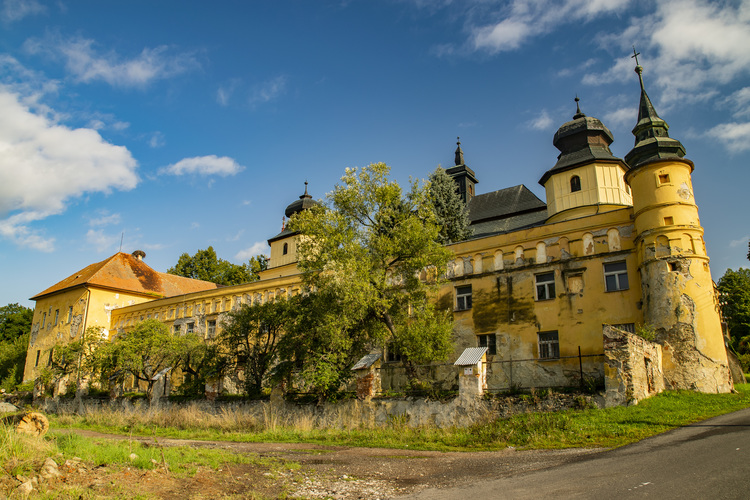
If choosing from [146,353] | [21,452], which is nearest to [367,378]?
[21,452]

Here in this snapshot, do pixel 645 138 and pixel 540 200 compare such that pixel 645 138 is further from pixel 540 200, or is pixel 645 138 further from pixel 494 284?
pixel 540 200

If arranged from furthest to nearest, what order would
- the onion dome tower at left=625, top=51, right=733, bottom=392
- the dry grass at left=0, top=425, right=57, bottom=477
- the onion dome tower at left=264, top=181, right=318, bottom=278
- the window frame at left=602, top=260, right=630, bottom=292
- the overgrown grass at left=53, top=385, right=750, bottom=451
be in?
the onion dome tower at left=264, top=181, right=318, bottom=278 < the window frame at left=602, top=260, right=630, bottom=292 < the onion dome tower at left=625, top=51, right=733, bottom=392 < the overgrown grass at left=53, top=385, right=750, bottom=451 < the dry grass at left=0, top=425, right=57, bottom=477

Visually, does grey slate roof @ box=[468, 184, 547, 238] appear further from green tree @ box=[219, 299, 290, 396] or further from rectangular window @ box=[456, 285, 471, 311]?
green tree @ box=[219, 299, 290, 396]

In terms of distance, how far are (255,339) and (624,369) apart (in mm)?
13744

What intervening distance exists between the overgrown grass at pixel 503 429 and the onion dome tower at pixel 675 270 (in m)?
0.93

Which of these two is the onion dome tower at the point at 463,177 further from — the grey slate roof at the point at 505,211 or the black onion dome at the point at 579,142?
the black onion dome at the point at 579,142

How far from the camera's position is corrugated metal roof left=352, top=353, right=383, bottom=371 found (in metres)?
17.2

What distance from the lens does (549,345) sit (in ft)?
63.3

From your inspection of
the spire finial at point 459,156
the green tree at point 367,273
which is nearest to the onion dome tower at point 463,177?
the spire finial at point 459,156

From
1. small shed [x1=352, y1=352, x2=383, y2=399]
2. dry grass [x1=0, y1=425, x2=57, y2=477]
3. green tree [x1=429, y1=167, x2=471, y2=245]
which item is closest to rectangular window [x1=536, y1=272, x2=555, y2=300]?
small shed [x1=352, y1=352, x2=383, y2=399]

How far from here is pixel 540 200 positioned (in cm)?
3438

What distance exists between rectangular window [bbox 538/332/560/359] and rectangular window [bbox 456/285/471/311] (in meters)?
3.27

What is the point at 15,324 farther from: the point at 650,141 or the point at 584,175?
the point at 650,141

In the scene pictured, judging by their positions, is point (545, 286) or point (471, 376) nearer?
point (471, 376)
